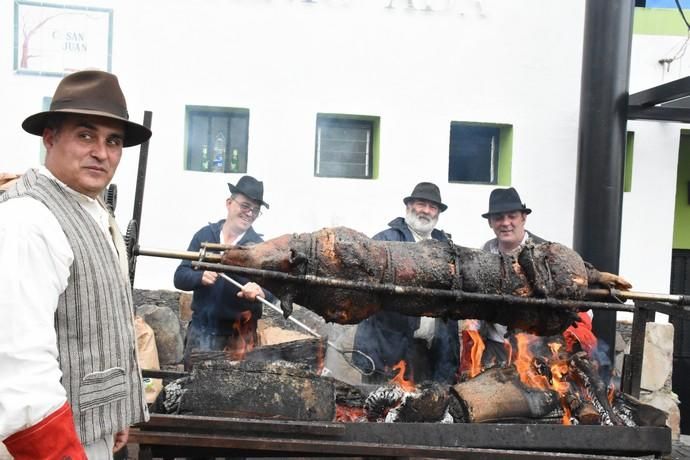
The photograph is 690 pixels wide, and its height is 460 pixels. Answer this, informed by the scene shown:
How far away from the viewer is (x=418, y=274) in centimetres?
332

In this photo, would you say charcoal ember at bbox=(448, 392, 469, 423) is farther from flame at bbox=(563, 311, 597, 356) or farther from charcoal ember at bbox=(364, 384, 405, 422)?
flame at bbox=(563, 311, 597, 356)

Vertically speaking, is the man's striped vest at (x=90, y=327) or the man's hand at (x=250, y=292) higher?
the man's striped vest at (x=90, y=327)

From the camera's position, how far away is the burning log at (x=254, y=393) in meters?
3.04

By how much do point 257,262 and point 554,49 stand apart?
15.9ft

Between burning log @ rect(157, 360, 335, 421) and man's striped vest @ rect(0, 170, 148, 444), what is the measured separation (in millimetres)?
814

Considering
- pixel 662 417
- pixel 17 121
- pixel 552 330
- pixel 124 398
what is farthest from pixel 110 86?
pixel 17 121

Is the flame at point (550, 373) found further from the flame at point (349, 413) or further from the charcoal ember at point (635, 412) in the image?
the flame at point (349, 413)

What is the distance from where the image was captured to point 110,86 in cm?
226

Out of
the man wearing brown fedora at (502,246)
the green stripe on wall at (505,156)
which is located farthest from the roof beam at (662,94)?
the man wearing brown fedora at (502,246)

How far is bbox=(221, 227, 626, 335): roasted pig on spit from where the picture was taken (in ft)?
10.6

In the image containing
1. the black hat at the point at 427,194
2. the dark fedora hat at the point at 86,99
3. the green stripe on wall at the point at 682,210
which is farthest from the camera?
the green stripe on wall at the point at 682,210

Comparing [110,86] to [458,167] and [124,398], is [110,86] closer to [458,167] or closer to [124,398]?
[124,398]

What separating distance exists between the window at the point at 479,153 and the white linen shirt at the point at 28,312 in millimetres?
5158

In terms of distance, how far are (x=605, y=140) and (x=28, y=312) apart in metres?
5.64
